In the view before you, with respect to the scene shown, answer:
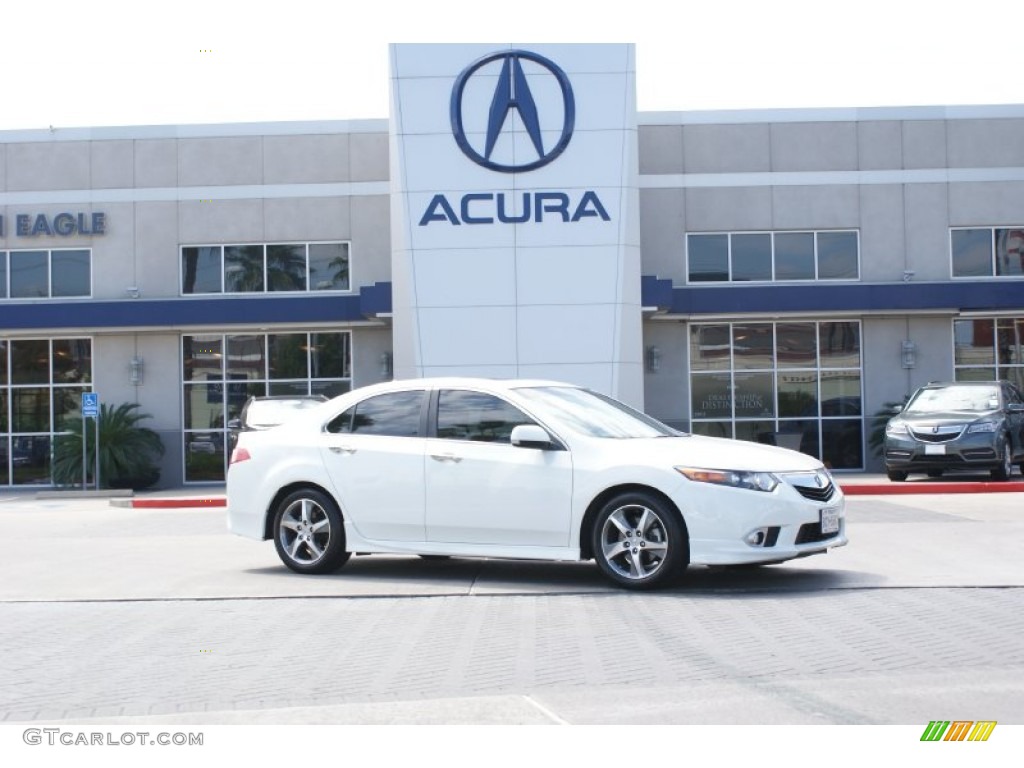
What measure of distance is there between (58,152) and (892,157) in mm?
18262

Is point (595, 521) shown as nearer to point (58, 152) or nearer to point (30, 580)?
point (30, 580)

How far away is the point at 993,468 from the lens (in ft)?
72.2

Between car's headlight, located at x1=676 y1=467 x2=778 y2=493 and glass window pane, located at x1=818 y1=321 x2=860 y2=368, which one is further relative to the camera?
glass window pane, located at x1=818 y1=321 x2=860 y2=368

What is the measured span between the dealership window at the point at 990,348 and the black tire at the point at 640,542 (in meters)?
21.4

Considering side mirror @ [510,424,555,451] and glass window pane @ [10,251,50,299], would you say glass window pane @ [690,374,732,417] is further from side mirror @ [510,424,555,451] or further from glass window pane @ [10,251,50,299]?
side mirror @ [510,424,555,451]

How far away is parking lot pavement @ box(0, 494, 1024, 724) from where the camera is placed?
251 inches

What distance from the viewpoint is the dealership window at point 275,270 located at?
29938 mm

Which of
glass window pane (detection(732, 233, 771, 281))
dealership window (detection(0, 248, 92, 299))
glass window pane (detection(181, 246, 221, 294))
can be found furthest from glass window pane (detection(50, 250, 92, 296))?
glass window pane (detection(732, 233, 771, 281))

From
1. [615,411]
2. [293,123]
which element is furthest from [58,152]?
[615,411]

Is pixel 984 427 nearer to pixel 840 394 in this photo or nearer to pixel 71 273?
pixel 840 394

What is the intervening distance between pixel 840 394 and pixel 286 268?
486 inches

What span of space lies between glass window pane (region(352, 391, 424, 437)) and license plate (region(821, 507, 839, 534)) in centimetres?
324

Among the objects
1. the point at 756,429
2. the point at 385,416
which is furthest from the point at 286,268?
the point at 385,416

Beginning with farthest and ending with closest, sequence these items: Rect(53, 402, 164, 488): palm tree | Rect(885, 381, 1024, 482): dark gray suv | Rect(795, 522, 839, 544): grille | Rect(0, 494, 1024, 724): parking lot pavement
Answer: Rect(53, 402, 164, 488): palm tree → Rect(885, 381, 1024, 482): dark gray suv → Rect(795, 522, 839, 544): grille → Rect(0, 494, 1024, 724): parking lot pavement
